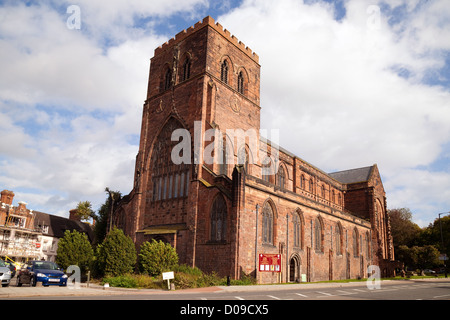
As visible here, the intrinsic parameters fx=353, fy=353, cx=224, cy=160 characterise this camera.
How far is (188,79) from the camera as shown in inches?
→ 1305

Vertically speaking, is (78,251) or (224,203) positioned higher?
(224,203)

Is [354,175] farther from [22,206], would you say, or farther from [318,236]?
[22,206]

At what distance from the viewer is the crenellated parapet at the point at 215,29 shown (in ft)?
110

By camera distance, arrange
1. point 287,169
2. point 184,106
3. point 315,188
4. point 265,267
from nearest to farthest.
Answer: point 265,267, point 184,106, point 287,169, point 315,188

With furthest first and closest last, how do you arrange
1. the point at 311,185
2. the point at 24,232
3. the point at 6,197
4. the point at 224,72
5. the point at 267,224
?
1. the point at 6,197
2. the point at 24,232
3. the point at 311,185
4. the point at 224,72
5. the point at 267,224

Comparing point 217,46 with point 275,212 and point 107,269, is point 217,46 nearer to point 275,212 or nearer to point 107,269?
point 275,212

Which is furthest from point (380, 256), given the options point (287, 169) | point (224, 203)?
point (224, 203)

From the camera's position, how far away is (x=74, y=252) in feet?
90.4

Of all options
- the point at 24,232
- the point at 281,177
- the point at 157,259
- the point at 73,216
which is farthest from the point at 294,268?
the point at 73,216

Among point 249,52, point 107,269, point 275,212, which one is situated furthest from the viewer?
point 249,52

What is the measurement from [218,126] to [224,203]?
24.9 ft

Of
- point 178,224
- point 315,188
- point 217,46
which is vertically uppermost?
point 217,46

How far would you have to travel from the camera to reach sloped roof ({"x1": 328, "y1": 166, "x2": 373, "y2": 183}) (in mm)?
57787

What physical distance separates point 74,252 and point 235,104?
19073mm
